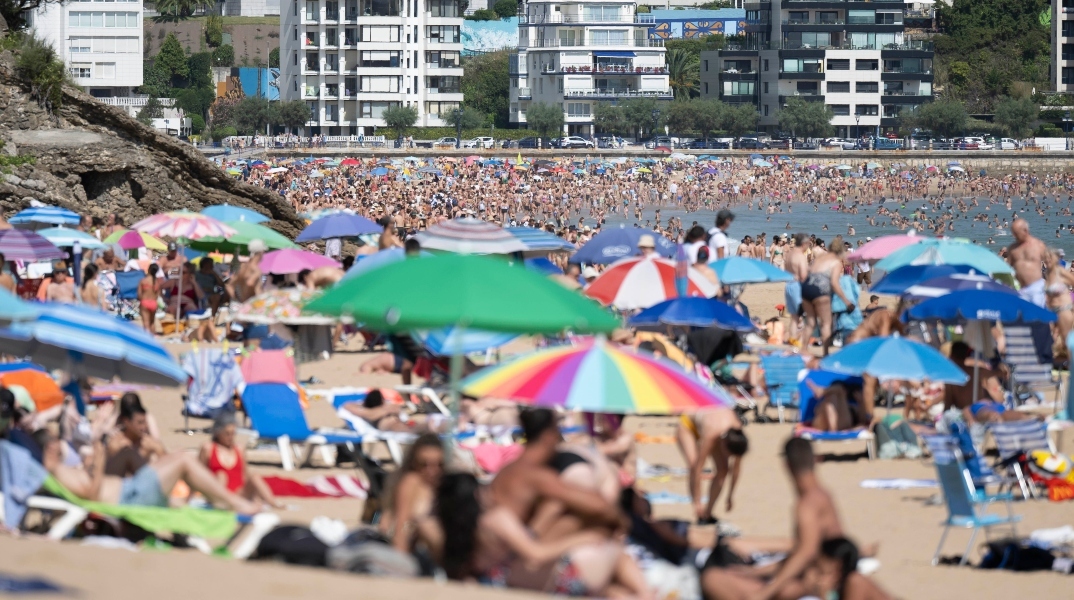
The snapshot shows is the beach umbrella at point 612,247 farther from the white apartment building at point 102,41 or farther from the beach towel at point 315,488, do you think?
the white apartment building at point 102,41

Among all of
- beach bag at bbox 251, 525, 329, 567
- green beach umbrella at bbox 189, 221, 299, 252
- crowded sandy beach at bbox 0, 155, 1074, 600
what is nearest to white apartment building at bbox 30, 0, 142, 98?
crowded sandy beach at bbox 0, 155, 1074, 600

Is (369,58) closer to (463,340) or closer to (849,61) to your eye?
(849,61)

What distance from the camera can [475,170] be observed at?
70688 millimetres

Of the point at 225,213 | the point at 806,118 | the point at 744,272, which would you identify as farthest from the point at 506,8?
the point at 744,272

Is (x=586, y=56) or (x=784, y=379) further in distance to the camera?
(x=586, y=56)

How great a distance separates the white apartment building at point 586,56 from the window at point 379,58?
11.0m

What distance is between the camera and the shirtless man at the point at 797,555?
5297mm

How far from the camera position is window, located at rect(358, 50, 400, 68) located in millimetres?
89125

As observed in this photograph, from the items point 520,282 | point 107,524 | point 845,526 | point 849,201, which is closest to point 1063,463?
point 845,526

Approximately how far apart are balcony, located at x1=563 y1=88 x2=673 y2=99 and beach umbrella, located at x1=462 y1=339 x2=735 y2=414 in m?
89.5

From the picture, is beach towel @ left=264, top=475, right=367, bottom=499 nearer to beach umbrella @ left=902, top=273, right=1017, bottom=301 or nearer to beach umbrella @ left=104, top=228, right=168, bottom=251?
beach umbrella @ left=902, top=273, right=1017, bottom=301

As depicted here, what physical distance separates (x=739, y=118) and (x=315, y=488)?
291 ft

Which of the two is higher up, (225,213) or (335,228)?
(225,213)

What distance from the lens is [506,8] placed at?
13875cm
